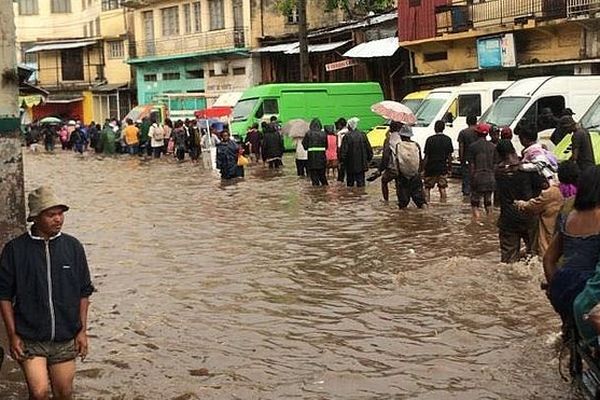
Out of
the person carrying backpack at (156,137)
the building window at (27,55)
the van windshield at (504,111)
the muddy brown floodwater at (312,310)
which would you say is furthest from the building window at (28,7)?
the muddy brown floodwater at (312,310)

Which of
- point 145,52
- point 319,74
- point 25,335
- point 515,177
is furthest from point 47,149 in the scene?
point 25,335

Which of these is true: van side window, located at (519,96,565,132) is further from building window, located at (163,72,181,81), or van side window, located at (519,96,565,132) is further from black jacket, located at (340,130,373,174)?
building window, located at (163,72,181,81)

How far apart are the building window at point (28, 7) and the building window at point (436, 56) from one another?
34.5 metres

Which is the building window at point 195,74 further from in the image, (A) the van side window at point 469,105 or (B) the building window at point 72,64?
(A) the van side window at point 469,105

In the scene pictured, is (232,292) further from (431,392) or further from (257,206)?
(257,206)

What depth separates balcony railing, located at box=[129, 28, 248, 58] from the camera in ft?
135

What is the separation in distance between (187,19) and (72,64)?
1180 cm

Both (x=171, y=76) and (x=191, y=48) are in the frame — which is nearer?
(x=191, y=48)

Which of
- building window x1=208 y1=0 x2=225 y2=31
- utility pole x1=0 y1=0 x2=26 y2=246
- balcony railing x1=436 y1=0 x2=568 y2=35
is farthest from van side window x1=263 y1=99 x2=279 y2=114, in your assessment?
utility pole x1=0 y1=0 x2=26 y2=246

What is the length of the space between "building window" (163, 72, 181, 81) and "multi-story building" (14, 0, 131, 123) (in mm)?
4601

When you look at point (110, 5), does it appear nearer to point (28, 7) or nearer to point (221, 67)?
point (28, 7)

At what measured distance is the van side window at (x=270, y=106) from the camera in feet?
93.3

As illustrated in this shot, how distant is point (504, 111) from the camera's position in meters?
18.2

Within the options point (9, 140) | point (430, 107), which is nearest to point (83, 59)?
point (430, 107)
